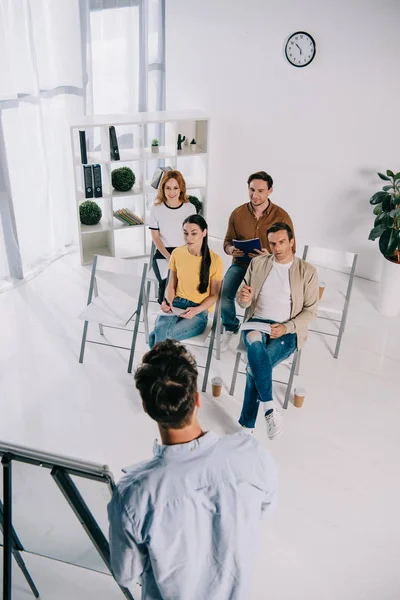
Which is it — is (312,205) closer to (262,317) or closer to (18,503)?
(262,317)

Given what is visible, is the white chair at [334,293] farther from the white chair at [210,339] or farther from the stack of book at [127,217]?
the stack of book at [127,217]

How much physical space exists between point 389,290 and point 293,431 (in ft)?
5.90

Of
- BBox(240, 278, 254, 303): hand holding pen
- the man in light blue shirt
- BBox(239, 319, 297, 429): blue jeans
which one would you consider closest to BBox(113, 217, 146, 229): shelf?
BBox(240, 278, 254, 303): hand holding pen

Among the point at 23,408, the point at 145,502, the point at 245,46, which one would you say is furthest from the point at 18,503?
the point at 245,46

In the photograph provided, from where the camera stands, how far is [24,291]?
17.0ft

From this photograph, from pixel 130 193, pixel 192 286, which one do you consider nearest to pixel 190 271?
pixel 192 286

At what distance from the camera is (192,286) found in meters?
3.85

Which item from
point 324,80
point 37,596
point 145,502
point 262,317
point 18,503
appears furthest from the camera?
point 324,80

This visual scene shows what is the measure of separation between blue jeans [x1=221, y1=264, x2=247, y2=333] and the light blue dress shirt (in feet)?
8.56

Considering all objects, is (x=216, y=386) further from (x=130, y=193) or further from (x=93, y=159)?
(x=93, y=159)

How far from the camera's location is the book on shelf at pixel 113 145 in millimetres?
5254

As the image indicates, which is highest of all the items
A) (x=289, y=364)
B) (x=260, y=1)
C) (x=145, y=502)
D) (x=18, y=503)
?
(x=260, y=1)

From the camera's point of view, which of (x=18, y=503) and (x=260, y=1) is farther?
(x=260, y=1)

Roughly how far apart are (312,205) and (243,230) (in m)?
1.47
